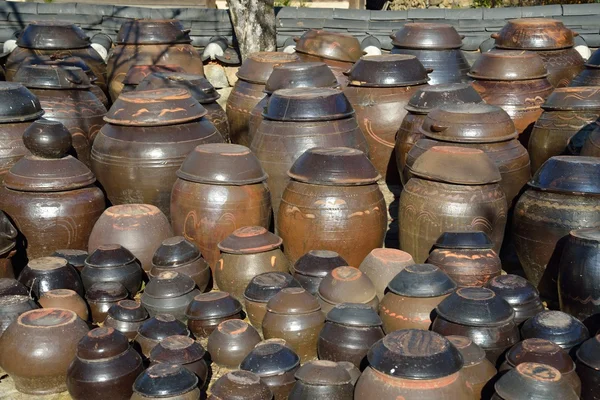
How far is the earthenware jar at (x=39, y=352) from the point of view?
205 inches

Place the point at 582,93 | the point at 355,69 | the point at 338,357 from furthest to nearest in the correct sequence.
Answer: the point at 355,69
the point at 582,93
the point at 338,357

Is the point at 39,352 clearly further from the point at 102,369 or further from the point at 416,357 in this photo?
the point at 416,357

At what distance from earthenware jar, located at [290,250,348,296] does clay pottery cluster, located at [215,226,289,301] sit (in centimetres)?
30

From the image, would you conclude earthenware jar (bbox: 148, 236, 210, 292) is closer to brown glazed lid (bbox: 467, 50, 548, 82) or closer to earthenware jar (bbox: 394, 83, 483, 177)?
earthenware jar (bbox: 394, 83, 483, 177)

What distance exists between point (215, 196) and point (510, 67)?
3.36 meters

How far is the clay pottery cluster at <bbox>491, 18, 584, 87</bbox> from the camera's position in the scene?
9.19 meters

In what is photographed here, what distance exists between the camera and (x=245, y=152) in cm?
691

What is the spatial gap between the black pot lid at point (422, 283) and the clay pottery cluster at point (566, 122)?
2.70 meters

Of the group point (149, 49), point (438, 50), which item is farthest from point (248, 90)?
point (438, 50)

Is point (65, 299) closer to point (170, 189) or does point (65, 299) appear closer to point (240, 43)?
point (170, 189)

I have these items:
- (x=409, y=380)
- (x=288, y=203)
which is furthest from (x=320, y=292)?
(x=409, y=380)

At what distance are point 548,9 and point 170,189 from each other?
605 cm

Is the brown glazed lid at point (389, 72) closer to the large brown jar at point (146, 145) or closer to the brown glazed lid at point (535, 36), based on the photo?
the brown glazed lid at point (535, 36)

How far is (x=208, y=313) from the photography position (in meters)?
5.75
